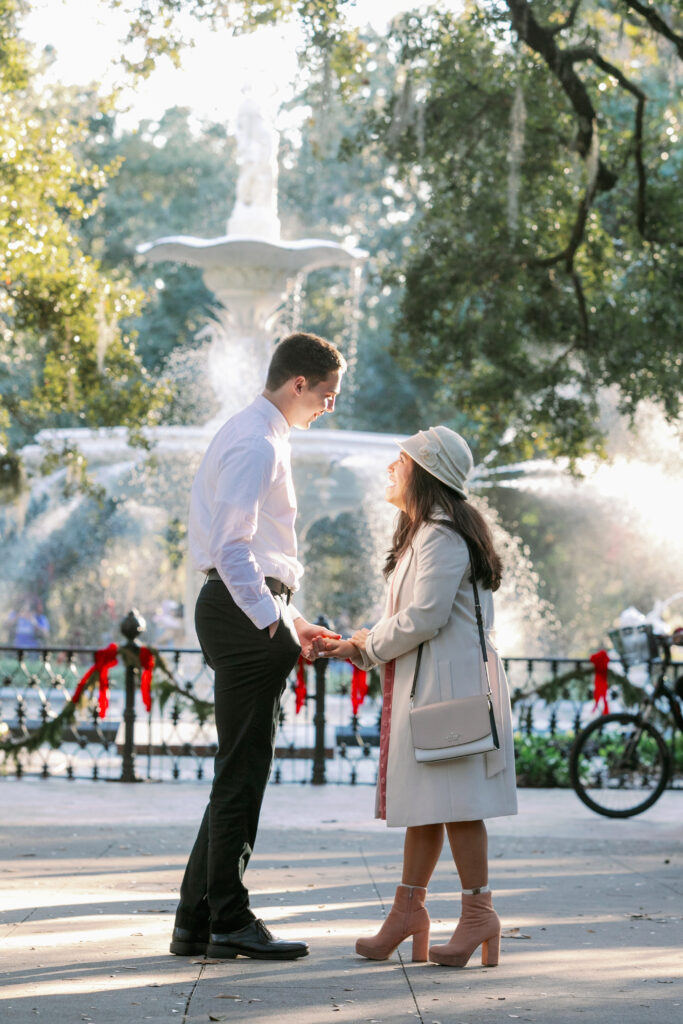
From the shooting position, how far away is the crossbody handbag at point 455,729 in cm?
453

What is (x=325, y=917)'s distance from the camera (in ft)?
18.3

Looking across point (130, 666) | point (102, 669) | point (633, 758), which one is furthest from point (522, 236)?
point (102, 669)

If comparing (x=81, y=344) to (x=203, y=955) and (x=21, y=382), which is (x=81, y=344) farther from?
(x=21, y=382)

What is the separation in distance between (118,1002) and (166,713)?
1247cm

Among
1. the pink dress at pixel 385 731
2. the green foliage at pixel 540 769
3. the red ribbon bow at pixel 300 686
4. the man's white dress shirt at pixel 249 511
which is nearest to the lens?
the man's white dress shirt at pixel 249 511

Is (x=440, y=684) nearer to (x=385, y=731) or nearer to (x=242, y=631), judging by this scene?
(x=385, y=731)

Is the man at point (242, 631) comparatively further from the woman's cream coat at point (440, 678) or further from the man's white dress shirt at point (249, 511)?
the woman's cream coat at point (440, 678)

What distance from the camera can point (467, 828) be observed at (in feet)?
15.0

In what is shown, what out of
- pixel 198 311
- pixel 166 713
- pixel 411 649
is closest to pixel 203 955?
pixel 411 649

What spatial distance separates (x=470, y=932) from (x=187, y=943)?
0.92 meters

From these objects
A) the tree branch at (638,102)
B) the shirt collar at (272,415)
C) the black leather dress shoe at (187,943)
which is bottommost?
the black leather dress shoe at (187,943)

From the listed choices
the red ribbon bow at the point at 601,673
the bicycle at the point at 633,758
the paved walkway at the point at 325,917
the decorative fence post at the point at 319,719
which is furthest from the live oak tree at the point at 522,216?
the paved walkway at the point at 325,917

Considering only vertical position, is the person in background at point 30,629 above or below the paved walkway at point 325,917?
above

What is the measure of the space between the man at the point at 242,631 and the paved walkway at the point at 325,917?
0.18 m
